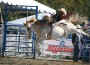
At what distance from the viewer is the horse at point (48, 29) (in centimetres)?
1285

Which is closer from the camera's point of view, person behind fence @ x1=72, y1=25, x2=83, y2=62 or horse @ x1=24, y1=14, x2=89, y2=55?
horse @ x1=24, y1=14, x2=89, y2=55

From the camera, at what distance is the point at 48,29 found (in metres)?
13.0

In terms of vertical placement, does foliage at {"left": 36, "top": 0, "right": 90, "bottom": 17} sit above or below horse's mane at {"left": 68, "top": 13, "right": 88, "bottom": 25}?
above

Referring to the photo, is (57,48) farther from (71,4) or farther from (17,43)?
(71,4)

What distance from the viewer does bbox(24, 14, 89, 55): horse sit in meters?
12.9

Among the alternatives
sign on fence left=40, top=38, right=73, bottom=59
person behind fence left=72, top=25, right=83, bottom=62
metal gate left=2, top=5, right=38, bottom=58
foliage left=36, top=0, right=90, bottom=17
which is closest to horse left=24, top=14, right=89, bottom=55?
person behind fence left=72, top=25, right=83, bottom=62

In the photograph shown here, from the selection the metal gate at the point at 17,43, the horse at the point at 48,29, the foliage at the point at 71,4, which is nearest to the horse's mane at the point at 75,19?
the horse at the point at 48,29

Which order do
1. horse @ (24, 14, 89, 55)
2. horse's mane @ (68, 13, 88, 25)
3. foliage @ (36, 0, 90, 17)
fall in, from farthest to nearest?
foliage @ (36, 0, 90, 17), horse's mane @ (68, 13, 88, 25), horse @ (24, 14, 89, 55)

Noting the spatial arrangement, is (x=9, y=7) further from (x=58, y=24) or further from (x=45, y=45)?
(x=58, y=24)

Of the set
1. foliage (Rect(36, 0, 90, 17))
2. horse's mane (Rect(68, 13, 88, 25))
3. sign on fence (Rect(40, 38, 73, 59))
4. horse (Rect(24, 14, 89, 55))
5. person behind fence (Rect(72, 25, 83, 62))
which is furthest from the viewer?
foliage (Rect(36, 0, 90, 17))

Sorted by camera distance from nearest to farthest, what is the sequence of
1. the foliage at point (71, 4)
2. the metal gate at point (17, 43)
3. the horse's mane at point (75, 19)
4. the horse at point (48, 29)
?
1. the horse at point (48, 29)
2. the horse's mane at point (75, 19)
3. the metal gate at point (17, 43)
4. the foliage at point (71, 4)

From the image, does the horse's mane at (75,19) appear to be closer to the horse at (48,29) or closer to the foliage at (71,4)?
the horse at (48,29)

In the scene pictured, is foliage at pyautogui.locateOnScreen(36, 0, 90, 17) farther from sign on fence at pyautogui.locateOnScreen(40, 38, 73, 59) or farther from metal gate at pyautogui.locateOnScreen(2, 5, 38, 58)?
metal gate at pyautogui.locateOnScreen(2, 5, 38, 58)

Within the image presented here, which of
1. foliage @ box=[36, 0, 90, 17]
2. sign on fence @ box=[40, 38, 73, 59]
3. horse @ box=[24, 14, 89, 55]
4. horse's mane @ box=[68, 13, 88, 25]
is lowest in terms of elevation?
sign on fence @ box=[40, 38, 73, 59]
